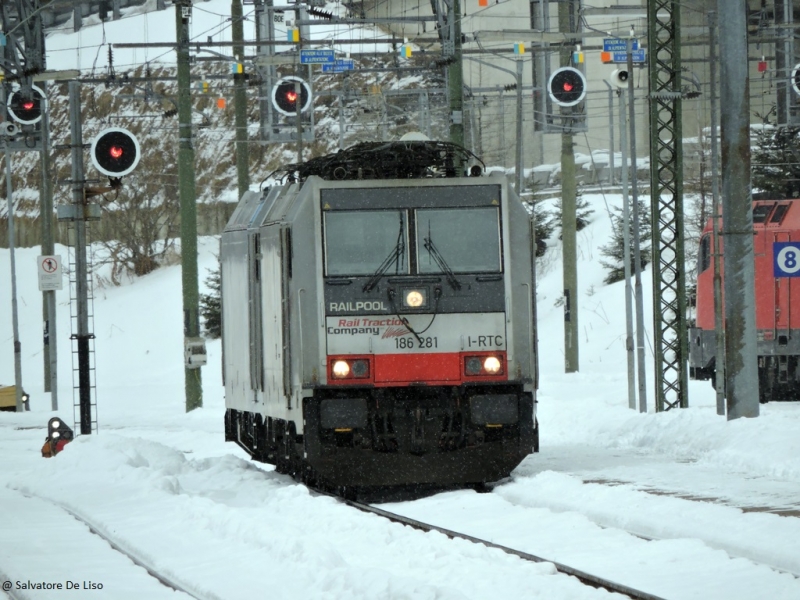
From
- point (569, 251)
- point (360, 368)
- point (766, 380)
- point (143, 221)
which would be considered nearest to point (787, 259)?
point (360, 368)

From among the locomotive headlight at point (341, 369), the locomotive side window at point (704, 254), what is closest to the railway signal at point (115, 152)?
the locomotive headlight at point (341, 369)

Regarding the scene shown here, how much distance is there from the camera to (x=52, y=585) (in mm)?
9500

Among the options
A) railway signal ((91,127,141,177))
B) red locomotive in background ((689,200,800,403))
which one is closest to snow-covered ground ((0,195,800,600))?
railway signal ((91,127,141,177))

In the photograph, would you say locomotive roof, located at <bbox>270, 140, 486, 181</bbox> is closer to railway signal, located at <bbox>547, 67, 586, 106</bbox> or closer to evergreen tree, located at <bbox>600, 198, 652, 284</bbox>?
railway signal, located at <bbox>547, 67, 586, 106</bbox>

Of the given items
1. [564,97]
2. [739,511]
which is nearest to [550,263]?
[564,97]

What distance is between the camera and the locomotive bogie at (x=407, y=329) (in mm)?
14383

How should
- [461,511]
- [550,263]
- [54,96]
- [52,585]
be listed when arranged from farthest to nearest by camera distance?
[54,96] → [550,263] → [461,511] → [52,585]

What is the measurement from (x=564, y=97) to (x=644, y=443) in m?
13.1

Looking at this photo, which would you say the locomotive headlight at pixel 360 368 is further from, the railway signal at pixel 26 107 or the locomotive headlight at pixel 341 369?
the railway signal at pixel 26 107

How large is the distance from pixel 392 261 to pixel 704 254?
16.9 m

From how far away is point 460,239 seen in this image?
48.6ft

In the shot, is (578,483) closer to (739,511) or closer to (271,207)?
(739,511)

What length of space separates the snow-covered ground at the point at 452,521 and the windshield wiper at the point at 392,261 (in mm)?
2181

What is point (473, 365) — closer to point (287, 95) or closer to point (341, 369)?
point (341, 369)
